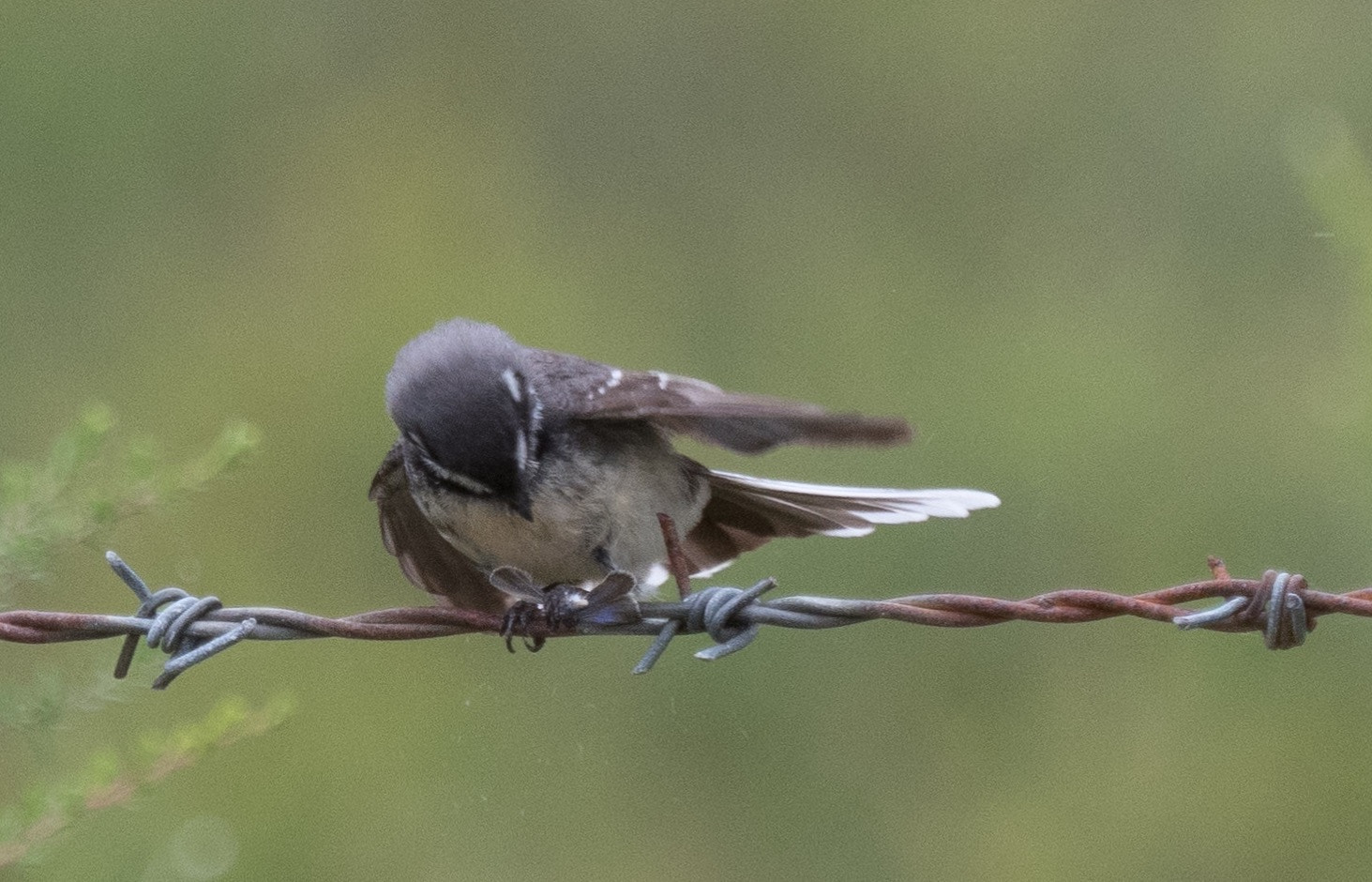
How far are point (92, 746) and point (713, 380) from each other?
3.08 metres

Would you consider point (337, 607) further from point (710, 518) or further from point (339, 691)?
point (710, 518)

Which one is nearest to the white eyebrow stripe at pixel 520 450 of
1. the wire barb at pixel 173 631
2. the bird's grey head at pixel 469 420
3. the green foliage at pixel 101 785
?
the bird's grey head at pixel 469 420

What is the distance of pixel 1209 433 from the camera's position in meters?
7.92

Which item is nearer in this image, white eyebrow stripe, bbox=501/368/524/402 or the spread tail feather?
white eyebrow stripe, bbox=501/368/524/402

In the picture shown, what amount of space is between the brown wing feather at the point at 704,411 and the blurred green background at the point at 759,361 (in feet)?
4.91

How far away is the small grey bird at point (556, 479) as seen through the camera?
178 inches

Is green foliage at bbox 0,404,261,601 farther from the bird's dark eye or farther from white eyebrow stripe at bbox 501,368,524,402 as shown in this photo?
white eyebrow stripe at bbox 501,368,524,402

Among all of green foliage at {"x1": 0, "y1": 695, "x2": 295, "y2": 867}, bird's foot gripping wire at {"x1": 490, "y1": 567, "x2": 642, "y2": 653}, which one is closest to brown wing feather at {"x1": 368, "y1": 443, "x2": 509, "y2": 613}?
bird's foot gripping wire at {"x1": 490, "y1": 567, "x2": 642, "y2": 653}

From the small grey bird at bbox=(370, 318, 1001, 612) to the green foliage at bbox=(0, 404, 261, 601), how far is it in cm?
51

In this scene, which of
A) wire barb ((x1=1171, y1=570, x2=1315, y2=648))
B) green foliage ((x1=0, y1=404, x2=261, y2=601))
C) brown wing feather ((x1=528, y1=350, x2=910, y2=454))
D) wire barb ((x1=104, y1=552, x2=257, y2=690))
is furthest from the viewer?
green foliage ((x1=0, y1=404, x2=261, y2=601))

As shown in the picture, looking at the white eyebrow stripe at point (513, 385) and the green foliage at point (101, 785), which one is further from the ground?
the white eyebrow stripe at point (513, 385)

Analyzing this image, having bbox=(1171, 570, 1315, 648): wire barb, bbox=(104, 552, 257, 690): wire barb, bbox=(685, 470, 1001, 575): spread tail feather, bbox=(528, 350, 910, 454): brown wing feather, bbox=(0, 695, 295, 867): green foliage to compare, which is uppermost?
bbox=(528, 350, 910, 454): brown wing feather

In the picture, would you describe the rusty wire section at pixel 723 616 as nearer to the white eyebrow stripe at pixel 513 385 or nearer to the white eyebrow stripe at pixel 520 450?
the white eyebrow stripe at pixel 520 450

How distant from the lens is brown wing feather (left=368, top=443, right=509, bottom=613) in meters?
5.16
